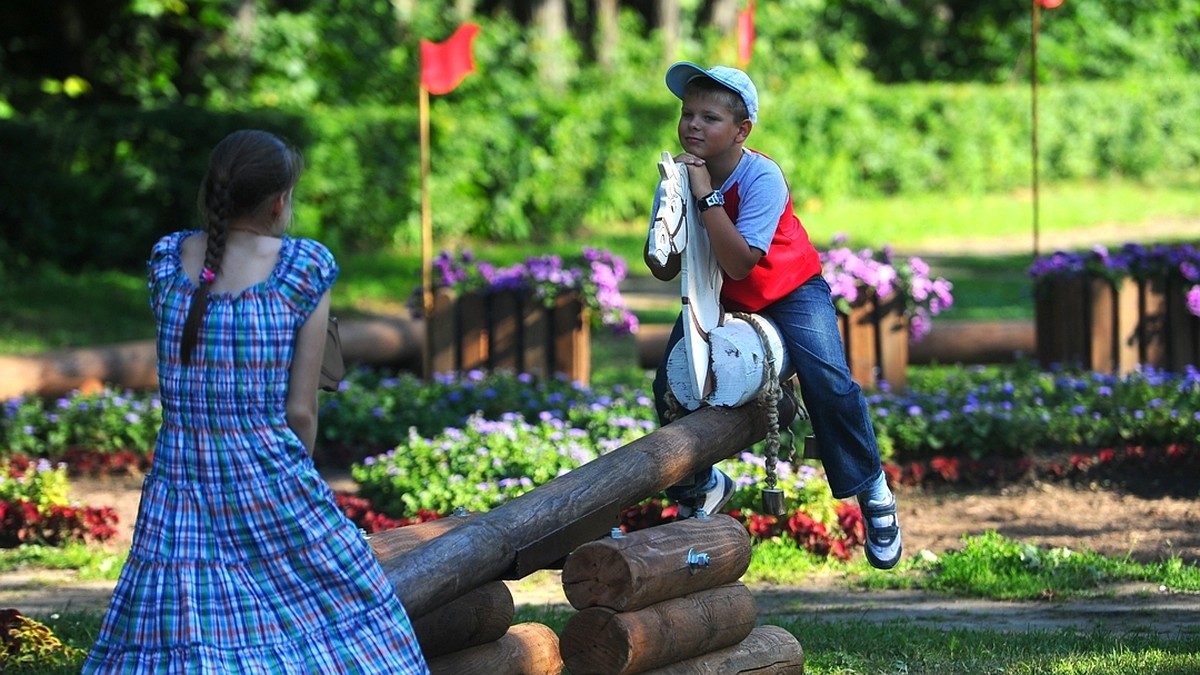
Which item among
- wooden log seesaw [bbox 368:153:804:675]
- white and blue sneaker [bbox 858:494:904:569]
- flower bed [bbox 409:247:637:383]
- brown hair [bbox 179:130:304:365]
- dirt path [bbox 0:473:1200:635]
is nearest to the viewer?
A: brown hair [bbox 179:130:304:365]

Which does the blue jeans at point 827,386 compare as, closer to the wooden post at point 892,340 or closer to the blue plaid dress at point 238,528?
the blue plaid dress at point 238,528

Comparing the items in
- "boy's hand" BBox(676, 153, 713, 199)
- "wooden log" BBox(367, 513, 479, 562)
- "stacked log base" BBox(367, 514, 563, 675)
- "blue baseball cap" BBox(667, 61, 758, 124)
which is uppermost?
"blue baseball cap" BBox(667, 61, 758, 124)

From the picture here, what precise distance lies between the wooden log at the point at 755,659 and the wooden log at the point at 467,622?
465 mm

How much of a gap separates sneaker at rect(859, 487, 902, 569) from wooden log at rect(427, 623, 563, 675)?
99cm

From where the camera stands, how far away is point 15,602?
5.95 metres

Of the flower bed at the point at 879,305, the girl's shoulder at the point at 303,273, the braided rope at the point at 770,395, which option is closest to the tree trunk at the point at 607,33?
the flower bed at the point at 879,305

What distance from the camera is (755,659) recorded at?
436cm

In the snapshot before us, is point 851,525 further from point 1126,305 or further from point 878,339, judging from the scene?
point 1126,305

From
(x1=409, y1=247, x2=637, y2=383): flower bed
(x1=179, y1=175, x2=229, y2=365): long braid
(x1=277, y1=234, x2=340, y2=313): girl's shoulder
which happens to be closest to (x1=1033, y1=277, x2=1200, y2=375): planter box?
(x1=409, y1=247, x2=637, y2=383): flower bed

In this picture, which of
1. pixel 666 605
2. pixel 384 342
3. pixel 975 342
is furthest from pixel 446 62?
pixel 666 605

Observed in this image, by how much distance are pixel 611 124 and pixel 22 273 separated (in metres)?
6.88

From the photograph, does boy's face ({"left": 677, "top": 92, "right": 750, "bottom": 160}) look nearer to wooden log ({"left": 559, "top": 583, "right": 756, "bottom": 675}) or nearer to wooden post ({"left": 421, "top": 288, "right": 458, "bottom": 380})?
wooden log ({"left": 559, "top": 583, "right": 756, "bottom": 675})

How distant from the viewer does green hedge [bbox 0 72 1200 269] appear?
14625mm

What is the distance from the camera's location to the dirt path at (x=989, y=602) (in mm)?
5594
